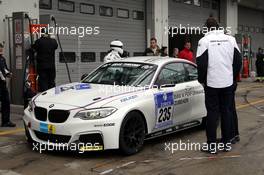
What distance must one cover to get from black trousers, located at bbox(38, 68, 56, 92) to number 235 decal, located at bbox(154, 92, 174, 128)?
12.5ft

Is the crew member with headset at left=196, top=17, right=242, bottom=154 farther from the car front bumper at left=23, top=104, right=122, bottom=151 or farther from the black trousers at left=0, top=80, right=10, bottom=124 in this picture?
the black trousers at left=0, top=80, right=10, bottom=124

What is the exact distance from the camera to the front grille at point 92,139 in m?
6.30

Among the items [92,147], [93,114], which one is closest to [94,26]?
[93,114]

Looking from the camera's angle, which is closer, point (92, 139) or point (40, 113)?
point (92, 139)

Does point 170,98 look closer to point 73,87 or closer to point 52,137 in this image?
point 73,87

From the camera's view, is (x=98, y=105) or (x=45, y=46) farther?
(x=45, y=46)

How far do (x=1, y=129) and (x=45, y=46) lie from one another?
2360 millimetres

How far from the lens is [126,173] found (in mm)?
5773

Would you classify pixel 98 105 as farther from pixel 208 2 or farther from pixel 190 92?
pixel 208 2

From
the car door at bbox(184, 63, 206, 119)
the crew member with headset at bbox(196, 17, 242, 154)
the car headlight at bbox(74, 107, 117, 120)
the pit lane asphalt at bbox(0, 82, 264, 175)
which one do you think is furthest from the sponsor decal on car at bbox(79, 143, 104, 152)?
the car door at bbox(184, 63, 206, 119)

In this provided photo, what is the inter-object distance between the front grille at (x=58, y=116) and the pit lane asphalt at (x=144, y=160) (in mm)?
555

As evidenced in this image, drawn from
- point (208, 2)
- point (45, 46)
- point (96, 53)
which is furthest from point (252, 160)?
point (208, 2)

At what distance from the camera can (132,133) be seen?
666 centimetres

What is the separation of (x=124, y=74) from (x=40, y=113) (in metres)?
1.67
